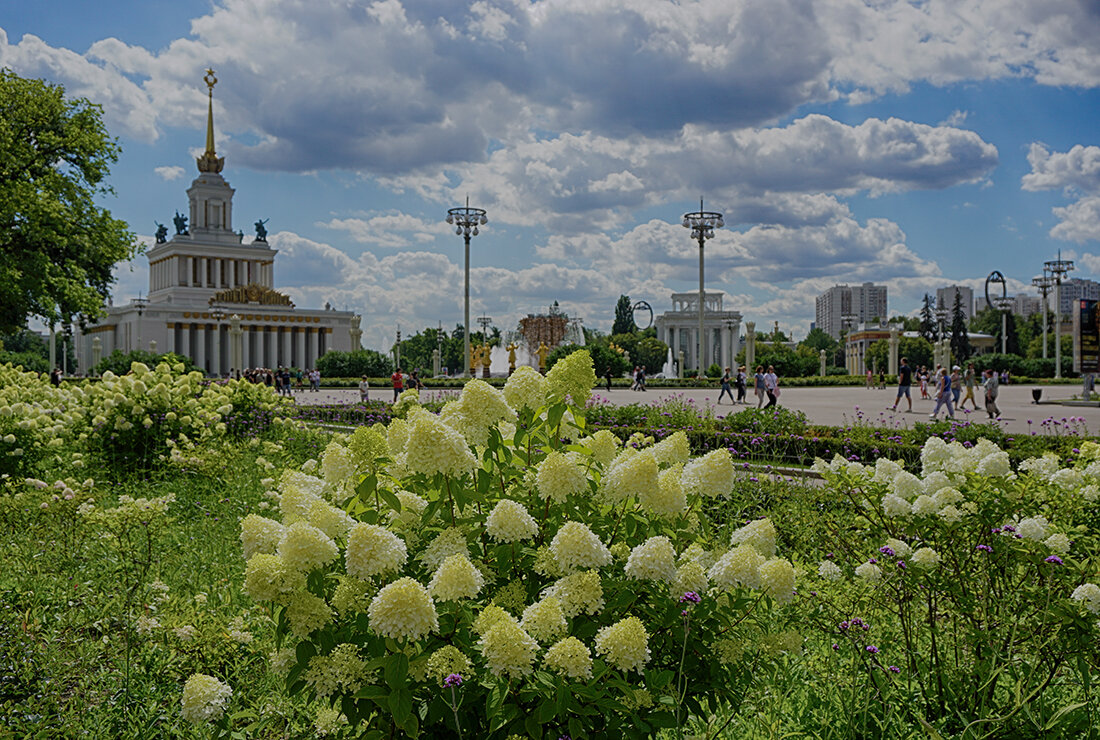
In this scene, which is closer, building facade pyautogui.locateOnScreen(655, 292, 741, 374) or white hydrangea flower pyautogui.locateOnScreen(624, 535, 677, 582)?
white hydrangea flower pyautogui.locateOnScreen(624, 535, 677, 582)

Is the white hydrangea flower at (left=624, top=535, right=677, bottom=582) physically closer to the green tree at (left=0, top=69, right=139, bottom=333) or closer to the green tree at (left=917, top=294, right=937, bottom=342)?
the green tree at (left=0, top=69, right=139, bottom=333)

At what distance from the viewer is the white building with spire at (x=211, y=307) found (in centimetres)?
8481

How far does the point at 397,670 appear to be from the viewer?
7.77ft

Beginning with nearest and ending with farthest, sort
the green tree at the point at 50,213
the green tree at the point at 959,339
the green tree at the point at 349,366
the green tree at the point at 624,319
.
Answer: the green tree at the point at 50,213 → the green tree at the point at 349,366 → the green tree at the point at 959,339 → the green tree at the point at 624,319

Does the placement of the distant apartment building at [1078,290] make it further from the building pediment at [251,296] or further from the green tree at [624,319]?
the building pediment at [251,296]

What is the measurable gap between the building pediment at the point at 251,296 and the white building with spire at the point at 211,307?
106 millimetres

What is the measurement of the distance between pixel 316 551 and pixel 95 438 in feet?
30.4

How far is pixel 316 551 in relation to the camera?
8.54 ft

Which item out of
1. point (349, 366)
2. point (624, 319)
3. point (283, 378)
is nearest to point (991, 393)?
point (283, 378)

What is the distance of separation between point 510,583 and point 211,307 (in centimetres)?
8537

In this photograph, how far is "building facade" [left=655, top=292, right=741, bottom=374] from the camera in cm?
12469

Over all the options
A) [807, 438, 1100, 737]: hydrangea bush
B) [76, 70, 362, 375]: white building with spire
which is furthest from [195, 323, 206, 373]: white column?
[807, 438, 1100, 737]: hydrangea bush

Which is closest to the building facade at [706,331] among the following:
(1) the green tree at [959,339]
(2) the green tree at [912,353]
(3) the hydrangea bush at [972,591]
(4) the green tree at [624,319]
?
(4) the green tree at [624,319]

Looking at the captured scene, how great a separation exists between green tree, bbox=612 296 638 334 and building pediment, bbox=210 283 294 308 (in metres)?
50.7
